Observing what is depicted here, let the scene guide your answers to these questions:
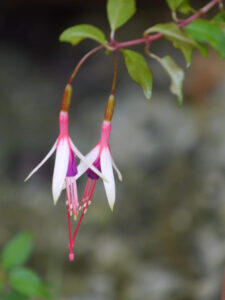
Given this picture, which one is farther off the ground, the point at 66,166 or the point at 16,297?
the point at 66,166

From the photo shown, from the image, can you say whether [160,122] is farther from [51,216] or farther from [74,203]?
[74,203]

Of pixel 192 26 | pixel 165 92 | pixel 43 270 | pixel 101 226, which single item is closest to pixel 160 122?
pixel 165 92

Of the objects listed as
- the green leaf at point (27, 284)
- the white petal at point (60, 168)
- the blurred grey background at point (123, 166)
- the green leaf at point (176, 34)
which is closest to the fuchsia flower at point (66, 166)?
the white petal at point (60, 168)

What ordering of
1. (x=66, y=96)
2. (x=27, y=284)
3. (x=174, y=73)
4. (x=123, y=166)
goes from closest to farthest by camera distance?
(x=66, y=96) < (x=174, y=73) < (x=27, y=284) < (x=123, y=166)

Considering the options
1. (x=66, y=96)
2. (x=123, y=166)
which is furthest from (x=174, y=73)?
(x=123, y=166)

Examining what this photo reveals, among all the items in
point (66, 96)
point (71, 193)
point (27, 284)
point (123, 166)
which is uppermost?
point (66, 96)

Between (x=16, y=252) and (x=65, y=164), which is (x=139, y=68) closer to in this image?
(x=65, y=164)

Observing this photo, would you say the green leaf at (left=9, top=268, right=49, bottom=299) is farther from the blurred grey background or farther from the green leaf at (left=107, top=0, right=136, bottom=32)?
the blurred grey background

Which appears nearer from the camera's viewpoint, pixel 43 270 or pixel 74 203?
pixel 74 203
